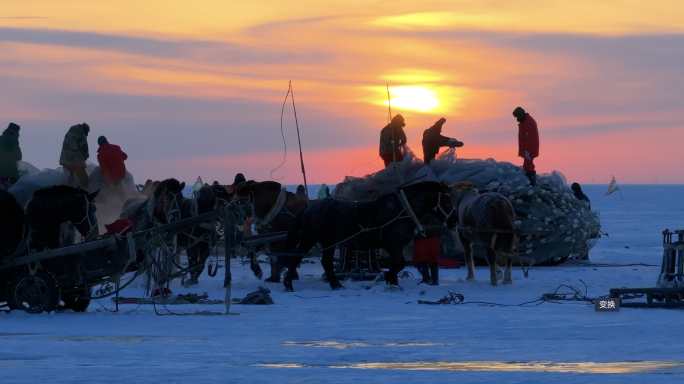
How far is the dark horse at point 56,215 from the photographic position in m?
15.2

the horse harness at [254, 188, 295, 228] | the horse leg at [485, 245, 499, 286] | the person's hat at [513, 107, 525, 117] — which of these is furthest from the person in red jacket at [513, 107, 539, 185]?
the horse harness at [254, 188, 295, 228]

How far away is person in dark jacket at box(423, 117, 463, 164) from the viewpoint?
2414cm

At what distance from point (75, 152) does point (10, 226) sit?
21.7ft

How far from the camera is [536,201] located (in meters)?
24.6

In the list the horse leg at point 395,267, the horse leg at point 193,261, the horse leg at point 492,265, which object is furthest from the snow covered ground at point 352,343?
the horse leg at point 193,261

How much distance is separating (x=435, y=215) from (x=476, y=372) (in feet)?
32.0

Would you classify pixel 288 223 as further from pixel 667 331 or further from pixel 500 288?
pixel 667 331

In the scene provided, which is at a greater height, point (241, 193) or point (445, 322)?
point (241, 193)

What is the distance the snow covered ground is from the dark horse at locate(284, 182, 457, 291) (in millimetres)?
1082

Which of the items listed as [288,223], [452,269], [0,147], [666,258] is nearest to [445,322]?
[666,258]

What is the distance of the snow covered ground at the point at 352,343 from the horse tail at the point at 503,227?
2425 mm

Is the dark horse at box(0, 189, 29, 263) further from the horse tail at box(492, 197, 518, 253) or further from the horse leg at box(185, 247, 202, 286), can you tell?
the horse tail at box(492, 197, 518, 253)

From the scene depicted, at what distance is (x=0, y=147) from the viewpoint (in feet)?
66.7

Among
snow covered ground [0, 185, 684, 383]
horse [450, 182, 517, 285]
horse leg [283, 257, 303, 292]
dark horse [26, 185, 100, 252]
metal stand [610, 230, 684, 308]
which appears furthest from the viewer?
horse [450, 182, 517, 285]
